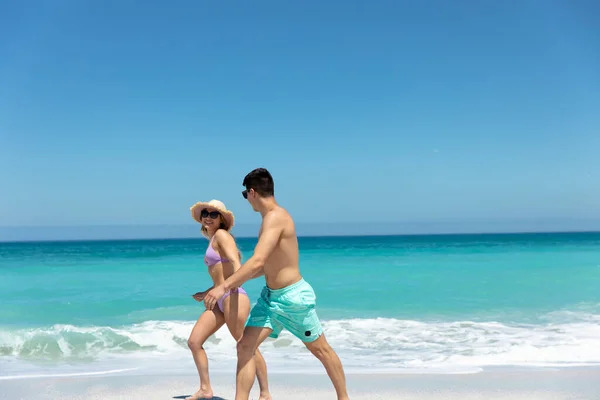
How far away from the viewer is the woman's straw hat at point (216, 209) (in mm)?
4207

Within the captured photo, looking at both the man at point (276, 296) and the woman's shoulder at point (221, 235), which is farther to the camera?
the woman's shoulder at point (221, 235)

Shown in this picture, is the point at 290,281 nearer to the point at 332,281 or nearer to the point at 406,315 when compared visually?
the point at 406,315

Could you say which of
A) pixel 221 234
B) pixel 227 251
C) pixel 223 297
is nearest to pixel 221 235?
pixel 221 234

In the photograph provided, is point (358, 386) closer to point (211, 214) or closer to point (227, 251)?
point (227, 251)

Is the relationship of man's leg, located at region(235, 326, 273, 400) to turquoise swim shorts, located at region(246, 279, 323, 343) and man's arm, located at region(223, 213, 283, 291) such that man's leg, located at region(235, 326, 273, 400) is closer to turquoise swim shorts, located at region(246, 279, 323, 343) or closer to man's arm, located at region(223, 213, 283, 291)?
turquoise swim shorts, located at region(246, 279, 323, 343)

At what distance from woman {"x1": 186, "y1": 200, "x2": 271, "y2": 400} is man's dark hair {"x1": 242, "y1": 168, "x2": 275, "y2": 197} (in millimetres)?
560

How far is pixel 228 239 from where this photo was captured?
13.5ft

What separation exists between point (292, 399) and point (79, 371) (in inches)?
111

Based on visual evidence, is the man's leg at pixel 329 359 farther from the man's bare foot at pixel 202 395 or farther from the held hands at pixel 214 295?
the man's bare foot at pixel 202 395

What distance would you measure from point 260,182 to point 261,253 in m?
0.49

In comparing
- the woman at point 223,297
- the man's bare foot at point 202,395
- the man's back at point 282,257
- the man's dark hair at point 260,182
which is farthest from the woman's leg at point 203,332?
the man's dark hair at point 260,182

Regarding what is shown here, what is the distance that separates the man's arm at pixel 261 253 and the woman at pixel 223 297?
0.51 metres

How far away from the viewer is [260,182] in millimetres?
3730

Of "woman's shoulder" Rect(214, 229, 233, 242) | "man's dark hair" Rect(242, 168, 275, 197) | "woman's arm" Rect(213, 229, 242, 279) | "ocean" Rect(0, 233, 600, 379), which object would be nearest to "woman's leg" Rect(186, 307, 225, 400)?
"woman's arm" Rect(213, 229, 242, 279)
